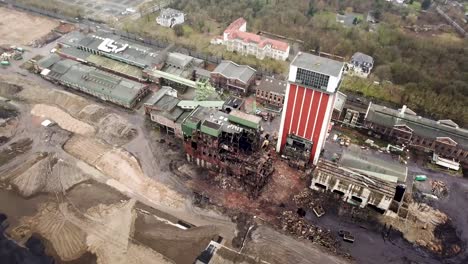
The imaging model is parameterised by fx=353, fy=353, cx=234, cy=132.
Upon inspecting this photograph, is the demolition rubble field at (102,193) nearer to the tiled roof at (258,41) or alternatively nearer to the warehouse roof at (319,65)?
the warehouse roof at (319,65)

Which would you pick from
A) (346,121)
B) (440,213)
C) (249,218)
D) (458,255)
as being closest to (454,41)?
(346,121)

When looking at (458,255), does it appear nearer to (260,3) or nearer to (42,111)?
(42,111)

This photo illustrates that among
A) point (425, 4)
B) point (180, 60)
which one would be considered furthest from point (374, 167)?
point (425, 4)

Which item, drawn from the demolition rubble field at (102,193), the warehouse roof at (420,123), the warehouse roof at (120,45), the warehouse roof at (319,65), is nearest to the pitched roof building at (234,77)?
the warehouse roof at (120,45)

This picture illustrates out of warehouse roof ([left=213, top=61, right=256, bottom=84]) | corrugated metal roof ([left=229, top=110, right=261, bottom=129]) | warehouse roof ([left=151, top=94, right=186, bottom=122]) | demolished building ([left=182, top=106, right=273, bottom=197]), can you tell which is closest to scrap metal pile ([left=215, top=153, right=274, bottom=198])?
demolished building ([left=182, top=106, right=273, bottom=197])

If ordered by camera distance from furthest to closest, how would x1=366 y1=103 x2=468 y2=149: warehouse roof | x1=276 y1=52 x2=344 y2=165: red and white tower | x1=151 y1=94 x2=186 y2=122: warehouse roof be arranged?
x1=151 y1=94 x2=186 y2=122: warehouse roof < x1=366 y1=103 x2=468 y2=149: warehouse roof < x1=276 y1=52 x2=344 y2=165: red and white tower

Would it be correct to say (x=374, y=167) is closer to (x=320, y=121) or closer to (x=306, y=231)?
(x=320, y=121)

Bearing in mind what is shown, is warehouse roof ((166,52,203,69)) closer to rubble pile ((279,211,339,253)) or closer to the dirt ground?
the dirt ground
